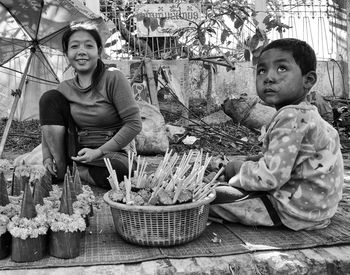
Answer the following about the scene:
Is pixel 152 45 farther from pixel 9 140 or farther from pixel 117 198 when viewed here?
pixel 117 198

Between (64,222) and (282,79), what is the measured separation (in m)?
1.21

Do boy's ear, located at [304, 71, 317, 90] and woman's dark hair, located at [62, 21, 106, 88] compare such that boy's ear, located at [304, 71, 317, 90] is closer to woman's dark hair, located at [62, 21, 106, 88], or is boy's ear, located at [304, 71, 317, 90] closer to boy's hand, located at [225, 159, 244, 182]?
boy's hand, located at [225, 159, 244, 182]

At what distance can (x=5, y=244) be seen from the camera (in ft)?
5.98

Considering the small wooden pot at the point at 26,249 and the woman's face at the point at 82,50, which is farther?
the woman's face at the point at 82,50

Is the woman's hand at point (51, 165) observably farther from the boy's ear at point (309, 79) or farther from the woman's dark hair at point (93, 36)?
the boy's ear at point (309, 79)

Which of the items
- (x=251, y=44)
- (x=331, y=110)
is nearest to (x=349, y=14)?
(x=331, y=110)

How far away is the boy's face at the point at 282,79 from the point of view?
81.3 inches

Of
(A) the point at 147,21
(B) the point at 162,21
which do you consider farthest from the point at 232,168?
(B) the point at 162,21

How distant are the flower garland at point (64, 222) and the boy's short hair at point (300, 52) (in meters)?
1.25

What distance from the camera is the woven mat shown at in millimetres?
1814

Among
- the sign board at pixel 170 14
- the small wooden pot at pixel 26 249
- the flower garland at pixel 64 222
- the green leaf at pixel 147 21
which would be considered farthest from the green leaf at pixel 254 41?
the small wooden pot at pixel 26 249

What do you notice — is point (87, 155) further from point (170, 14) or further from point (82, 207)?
point (170, 14)

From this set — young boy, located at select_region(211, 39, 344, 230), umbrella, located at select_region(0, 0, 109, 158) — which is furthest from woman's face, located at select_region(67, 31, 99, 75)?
young boy, located at select_region(211, 39, 344, 230)

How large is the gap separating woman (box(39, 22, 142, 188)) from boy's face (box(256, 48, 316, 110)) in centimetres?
117
